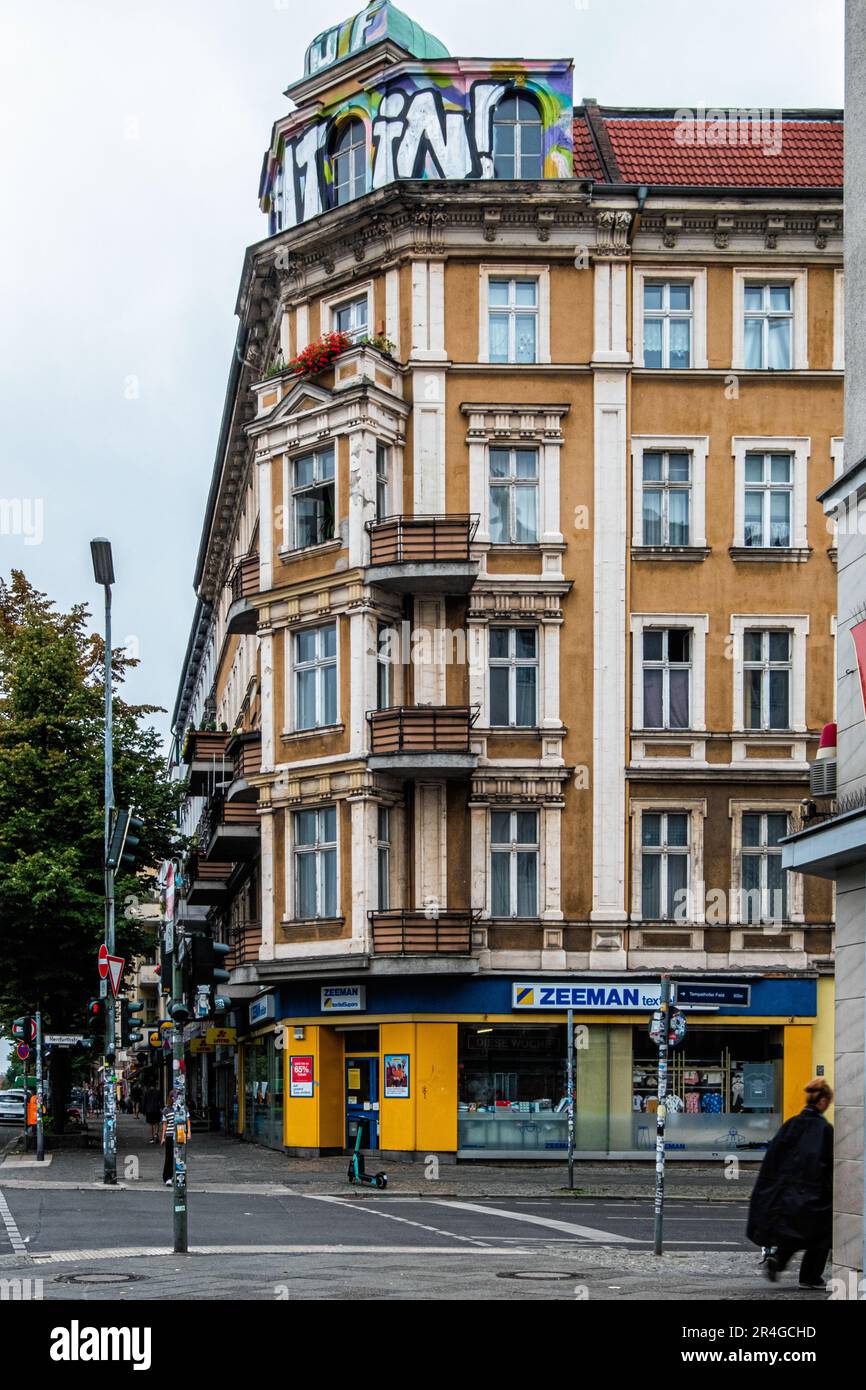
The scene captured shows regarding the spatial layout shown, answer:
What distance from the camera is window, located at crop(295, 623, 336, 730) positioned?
36344mm

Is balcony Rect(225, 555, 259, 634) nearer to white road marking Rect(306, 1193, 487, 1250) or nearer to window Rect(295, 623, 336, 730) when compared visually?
window Rect(295, 623, 336, 730)

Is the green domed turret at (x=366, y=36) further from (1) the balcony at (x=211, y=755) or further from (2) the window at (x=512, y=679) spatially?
(1) the balcony at (x=211, y=755)

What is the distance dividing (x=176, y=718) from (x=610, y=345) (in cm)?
6290

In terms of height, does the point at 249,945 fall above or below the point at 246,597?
below

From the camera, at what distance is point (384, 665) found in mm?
35875

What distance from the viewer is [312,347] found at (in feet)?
122

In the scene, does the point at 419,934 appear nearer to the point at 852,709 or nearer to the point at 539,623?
the point at 539,623

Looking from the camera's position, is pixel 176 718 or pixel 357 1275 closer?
pixel 357 1275

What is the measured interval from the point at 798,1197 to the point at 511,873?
21202mm

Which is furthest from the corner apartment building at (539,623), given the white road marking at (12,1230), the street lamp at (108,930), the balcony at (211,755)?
the white road marking at (12,1230)

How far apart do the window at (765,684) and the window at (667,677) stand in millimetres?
1089

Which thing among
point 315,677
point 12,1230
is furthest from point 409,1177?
point 12,1230
